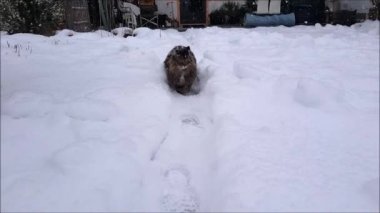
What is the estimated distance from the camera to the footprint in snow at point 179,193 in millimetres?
2996

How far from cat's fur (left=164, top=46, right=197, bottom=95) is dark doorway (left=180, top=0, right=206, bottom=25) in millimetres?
11164

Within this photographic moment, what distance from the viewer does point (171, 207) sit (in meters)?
2.99

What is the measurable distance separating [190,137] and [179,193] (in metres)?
0.84

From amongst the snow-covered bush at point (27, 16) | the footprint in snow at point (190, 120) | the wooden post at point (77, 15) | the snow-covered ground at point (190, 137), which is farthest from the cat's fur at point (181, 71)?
the wooden post at point (77, 15)

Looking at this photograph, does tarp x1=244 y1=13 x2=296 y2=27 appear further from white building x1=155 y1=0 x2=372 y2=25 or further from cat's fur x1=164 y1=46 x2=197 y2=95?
cat's fur x1=164 y1=46 x2=197 y2=95

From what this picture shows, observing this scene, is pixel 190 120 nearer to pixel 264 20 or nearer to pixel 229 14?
pixel 264 20

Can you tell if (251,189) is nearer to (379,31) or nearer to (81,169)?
(81,169)

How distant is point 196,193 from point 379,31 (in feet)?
14.1

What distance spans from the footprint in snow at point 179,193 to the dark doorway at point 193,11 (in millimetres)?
13095

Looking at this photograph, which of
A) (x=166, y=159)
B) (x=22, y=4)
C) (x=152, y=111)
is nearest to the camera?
(x=166, y=159)

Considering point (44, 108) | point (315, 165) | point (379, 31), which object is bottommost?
point (315, 165)

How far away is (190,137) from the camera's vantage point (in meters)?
3.87

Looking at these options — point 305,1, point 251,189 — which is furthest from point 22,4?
point 305,1

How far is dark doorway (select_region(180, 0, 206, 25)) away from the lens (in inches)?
623
